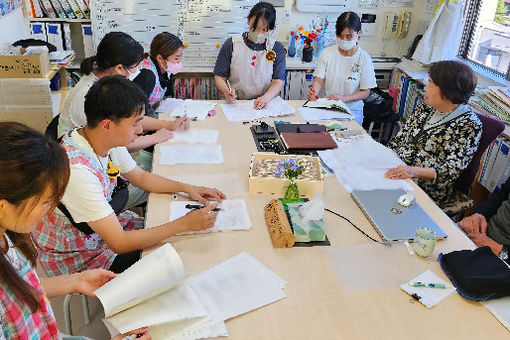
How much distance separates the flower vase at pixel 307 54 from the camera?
4031 millimetres

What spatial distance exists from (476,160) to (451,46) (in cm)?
193

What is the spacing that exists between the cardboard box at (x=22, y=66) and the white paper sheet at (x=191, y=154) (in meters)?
1.62

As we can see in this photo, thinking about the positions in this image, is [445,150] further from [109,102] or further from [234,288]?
[109,102]

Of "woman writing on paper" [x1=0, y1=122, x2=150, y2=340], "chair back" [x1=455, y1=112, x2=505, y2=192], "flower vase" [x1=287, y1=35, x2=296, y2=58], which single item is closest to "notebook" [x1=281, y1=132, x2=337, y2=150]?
"chair back" [x1=455, y1=112, x2=505, y2=192]

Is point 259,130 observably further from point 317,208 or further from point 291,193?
point 317,208

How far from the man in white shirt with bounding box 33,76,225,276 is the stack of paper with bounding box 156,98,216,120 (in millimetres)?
949

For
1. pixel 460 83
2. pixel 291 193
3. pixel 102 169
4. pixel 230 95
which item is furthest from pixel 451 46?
pixel 102 169

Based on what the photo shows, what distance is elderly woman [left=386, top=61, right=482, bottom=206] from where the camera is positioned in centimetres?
220

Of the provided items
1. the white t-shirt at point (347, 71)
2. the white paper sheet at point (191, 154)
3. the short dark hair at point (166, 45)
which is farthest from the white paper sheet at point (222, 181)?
the white t-shirt at point (347, 71)

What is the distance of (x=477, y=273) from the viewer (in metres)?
1.36

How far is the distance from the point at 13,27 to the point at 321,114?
2591mm

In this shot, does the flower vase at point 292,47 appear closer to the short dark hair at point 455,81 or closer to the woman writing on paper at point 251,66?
the woman writing on paper at point 251,66

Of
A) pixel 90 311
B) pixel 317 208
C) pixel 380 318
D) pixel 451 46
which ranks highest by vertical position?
pixel 451 46

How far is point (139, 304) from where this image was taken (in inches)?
48.1
